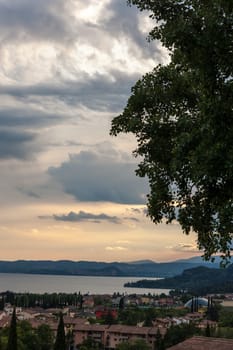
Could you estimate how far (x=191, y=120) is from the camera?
11.1m

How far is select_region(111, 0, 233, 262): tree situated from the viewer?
10.2m

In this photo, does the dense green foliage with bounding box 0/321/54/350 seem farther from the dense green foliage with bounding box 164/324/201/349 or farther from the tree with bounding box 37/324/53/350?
the dense green foliage with bounding box 164/324/201/349

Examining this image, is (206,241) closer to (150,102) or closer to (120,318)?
(150,102)

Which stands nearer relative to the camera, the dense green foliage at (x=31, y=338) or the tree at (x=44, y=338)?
the dense green foliage at (x=31, y=338)

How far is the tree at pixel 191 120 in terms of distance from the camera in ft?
33.6

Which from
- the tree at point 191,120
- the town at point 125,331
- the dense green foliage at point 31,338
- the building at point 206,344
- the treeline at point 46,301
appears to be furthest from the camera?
the treeline at point 46,301

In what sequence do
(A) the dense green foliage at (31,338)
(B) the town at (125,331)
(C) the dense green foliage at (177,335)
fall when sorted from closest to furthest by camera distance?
(A) the dense green foliage at (31,338)
(B) the town at (125,331)
(C) the dense green foliage at (177,335)

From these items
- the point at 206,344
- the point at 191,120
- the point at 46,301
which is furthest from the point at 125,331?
Result: the point at 191,120

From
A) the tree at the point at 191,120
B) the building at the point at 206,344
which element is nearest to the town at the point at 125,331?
the building at the point at 206,344

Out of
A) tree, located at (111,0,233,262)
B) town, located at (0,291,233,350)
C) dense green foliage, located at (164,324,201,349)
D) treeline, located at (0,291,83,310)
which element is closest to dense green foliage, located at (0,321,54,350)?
town, located at (0,291,233,350)

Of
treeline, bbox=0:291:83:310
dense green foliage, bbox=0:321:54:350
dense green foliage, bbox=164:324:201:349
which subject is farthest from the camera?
treeline, bbox=0:291:83:310

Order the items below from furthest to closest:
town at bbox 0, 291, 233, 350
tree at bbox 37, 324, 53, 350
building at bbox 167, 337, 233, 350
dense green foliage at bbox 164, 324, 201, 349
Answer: dense green foliage at bbox 164, 324, 201, 349 < tree at bbox 37, 324, 53, 350 < town at bbox 0, 291, 233, 350 < building at bbox 167, 337, 233, 350

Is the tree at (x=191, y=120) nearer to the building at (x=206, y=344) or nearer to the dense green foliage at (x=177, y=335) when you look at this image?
the building at (x=206, y=344)

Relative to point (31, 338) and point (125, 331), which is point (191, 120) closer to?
point (31, 338)
